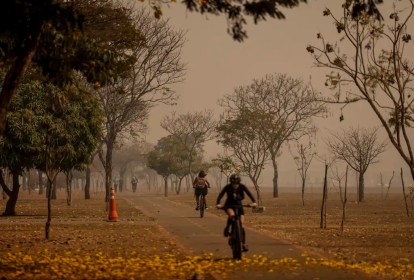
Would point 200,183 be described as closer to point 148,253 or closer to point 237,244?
point 148,253

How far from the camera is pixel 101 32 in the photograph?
69.0 feet

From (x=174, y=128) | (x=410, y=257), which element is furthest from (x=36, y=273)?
(x=174, y=128)

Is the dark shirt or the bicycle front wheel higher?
the dark shirt

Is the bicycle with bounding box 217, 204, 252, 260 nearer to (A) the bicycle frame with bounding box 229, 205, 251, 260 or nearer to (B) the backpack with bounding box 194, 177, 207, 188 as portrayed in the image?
(A) the bicycle frame with bounding box 229, 205, 251, 260

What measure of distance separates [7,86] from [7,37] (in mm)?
1437

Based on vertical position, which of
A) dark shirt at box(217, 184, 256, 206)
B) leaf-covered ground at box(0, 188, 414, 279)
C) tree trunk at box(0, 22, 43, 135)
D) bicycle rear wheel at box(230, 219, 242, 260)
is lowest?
leaf-covered ground at box(0, 188, 414, 279)

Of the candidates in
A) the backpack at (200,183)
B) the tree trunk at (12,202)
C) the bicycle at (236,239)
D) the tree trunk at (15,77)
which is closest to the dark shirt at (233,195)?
the bicycle at (236,239)

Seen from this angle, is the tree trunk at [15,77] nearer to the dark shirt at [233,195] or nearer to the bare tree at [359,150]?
the dark shirt at [233,195]

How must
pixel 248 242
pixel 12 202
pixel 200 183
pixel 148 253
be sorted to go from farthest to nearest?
pixel 12 202
pixel 200 183
pixel 248 242
pixel 148 253

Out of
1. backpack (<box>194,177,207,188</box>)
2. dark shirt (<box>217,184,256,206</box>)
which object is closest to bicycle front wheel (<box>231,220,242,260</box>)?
dark shirt (<box>217,184,256,206</box>)

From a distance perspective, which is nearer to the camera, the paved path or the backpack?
the paved path

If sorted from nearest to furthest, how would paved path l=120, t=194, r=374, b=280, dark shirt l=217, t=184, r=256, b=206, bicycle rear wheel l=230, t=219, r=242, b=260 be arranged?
paved path l=120, t=194, r=374, b=280 → bicycle rear wheel l=230, t=219, r=242, b=260 → dark shirt l=217, t=184, r=256, b=206

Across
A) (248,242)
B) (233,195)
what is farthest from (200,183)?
(233,195)

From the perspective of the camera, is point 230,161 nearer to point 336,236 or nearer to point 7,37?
point 336,236
